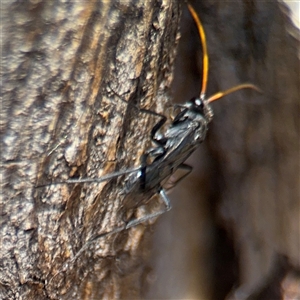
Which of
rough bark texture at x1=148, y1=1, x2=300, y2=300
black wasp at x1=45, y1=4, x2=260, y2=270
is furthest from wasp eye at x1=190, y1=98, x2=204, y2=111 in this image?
rough bark texture at x1=148, y1=1, x2=300, y2=300

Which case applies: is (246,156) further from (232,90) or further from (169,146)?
(169,146)

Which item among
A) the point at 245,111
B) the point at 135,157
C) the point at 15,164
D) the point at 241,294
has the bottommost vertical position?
the point at 241,294

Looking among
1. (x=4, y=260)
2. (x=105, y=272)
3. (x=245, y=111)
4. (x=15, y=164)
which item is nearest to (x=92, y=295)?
(x=105, y=272)

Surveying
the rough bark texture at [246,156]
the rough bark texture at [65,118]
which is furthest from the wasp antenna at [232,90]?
the rough bark texture at [65,118]

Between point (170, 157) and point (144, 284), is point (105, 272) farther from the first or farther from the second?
Answer: point (170, 157)

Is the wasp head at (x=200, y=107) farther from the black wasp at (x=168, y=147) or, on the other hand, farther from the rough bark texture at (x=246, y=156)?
the rough bark texture at (x=246, y=156)

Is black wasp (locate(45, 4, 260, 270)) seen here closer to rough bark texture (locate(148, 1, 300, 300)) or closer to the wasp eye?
the wasp eye
